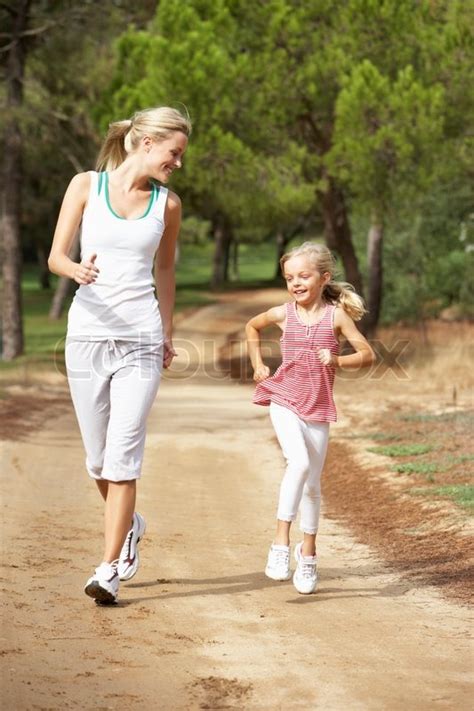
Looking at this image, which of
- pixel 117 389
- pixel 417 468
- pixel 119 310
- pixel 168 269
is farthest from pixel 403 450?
pixel 119 310

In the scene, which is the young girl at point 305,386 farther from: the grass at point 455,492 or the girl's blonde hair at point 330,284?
the grass at point 455,492

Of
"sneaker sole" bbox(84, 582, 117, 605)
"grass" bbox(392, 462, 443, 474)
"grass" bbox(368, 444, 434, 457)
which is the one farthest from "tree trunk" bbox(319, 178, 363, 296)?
"sneaker sole" bbox(84, 582, 117, 605)

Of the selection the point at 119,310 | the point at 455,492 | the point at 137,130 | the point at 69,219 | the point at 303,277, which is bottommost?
the point at 455,492

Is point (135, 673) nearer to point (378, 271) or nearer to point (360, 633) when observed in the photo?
point (360, 633)

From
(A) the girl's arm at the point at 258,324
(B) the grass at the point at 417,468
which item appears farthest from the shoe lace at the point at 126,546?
(B) the grass at the point at 417,468

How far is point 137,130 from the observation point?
6016 millimetres

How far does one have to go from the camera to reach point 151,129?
5961 millimetres

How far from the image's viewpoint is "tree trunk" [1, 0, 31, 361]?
25.3 m

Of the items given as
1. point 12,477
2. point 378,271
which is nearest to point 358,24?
point 378,271

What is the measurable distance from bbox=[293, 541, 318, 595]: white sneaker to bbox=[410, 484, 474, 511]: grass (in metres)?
→ 2.77

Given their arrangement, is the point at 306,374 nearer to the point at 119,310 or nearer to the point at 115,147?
the point at 119,310

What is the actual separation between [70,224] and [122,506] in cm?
137

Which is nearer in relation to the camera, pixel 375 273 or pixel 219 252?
pixel 375 273

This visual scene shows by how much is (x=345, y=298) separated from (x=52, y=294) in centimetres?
5078
